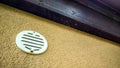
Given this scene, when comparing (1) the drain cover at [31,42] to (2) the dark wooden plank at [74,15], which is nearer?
(1) the drain cover at [31,42]

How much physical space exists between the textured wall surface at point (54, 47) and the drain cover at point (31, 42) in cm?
3

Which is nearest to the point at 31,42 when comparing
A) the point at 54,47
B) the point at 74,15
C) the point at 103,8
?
the point at 54,47

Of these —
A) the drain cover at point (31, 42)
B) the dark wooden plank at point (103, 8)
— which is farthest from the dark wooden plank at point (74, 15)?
the drain cover at point (31, 42)

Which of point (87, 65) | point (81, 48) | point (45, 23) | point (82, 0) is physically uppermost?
point (82, 0)

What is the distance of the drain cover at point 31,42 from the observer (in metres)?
0.93

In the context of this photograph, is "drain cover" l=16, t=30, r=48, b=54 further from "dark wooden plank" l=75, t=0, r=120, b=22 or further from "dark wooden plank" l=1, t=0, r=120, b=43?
"dark wooden plank" l=75, t=0, r=120, b=22

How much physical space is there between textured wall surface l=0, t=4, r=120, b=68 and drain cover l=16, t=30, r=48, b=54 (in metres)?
0.03

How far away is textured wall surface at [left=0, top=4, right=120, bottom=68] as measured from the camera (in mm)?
884

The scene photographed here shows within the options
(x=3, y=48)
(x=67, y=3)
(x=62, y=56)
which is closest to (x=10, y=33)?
(x=3, y=48)

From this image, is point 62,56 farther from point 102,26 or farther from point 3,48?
point 102,26

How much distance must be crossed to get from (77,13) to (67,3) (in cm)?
14

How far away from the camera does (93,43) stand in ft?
4.60

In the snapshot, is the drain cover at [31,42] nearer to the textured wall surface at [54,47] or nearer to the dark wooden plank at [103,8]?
the textured wall surface at [54,47]

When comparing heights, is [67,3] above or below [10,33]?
above
